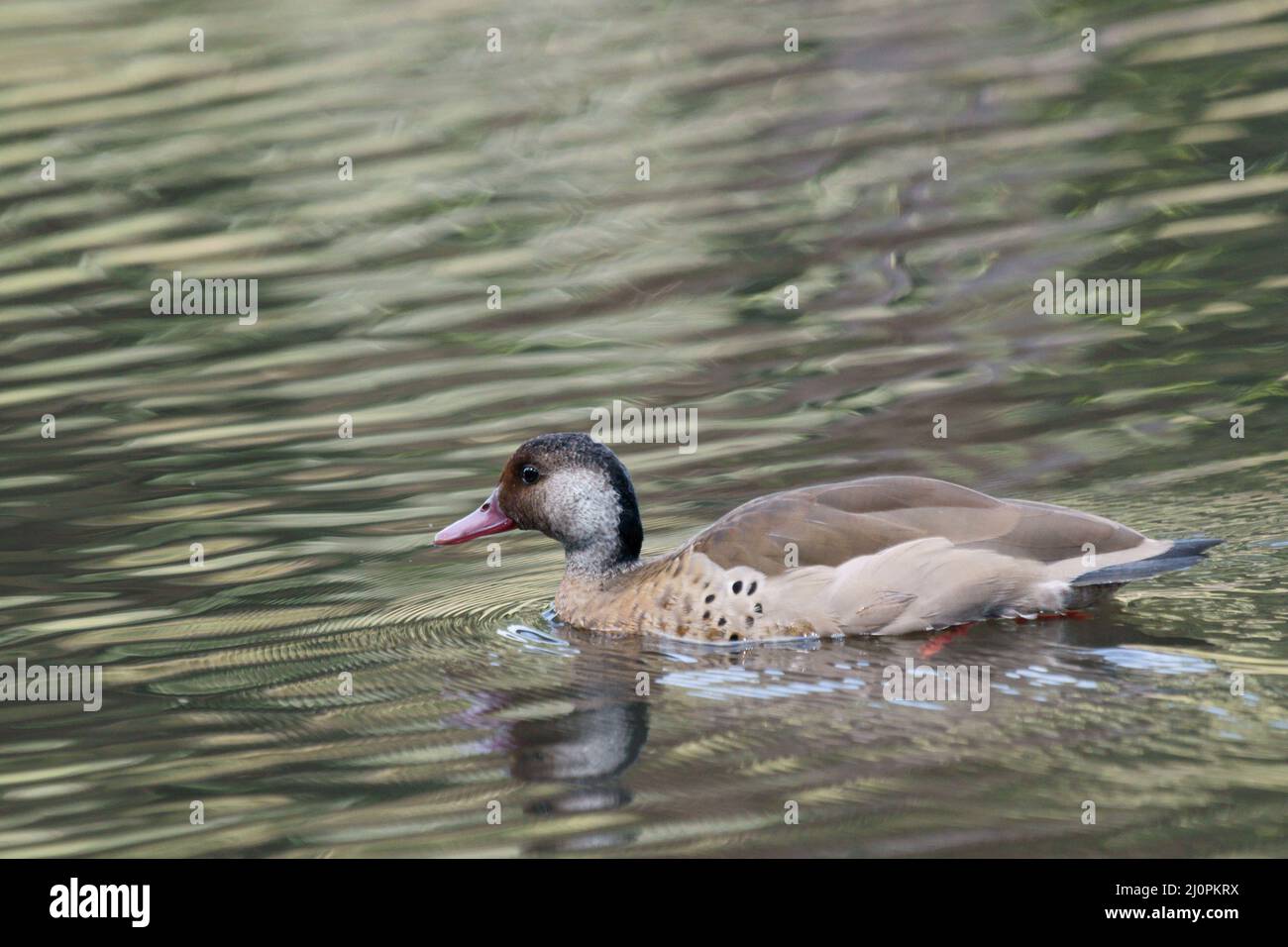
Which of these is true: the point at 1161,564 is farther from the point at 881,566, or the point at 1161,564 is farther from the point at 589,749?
the point at 589,749

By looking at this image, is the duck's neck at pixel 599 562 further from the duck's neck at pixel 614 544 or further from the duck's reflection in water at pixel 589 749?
the duck's reflection in water at pixel 589 749

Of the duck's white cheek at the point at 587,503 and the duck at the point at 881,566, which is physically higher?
the duck's white cheek at the point at 587,503

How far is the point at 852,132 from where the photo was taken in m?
17.9

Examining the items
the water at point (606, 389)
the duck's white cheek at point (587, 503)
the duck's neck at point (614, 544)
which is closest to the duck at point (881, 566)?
the water at point (606, 389)

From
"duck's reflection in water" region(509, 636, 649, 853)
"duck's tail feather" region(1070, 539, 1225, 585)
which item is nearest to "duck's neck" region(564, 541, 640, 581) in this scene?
"duck's reflection in water" region(509, 636, 649, 853)

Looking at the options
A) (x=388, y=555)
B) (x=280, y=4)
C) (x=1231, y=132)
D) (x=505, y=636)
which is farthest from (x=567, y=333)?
(x=280, y=4)

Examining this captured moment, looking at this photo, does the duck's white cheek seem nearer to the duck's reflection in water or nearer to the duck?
the duck

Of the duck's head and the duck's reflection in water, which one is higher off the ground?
the duck's head

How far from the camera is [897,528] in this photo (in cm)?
876

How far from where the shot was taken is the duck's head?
952cm

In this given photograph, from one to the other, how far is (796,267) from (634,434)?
3234 mm

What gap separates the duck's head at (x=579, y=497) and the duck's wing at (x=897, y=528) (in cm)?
72

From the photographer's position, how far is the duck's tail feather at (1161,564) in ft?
27.5

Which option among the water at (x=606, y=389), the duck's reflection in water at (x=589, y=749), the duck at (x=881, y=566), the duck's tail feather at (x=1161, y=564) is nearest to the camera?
the duck's reflection in water at (x=589, y=749)
